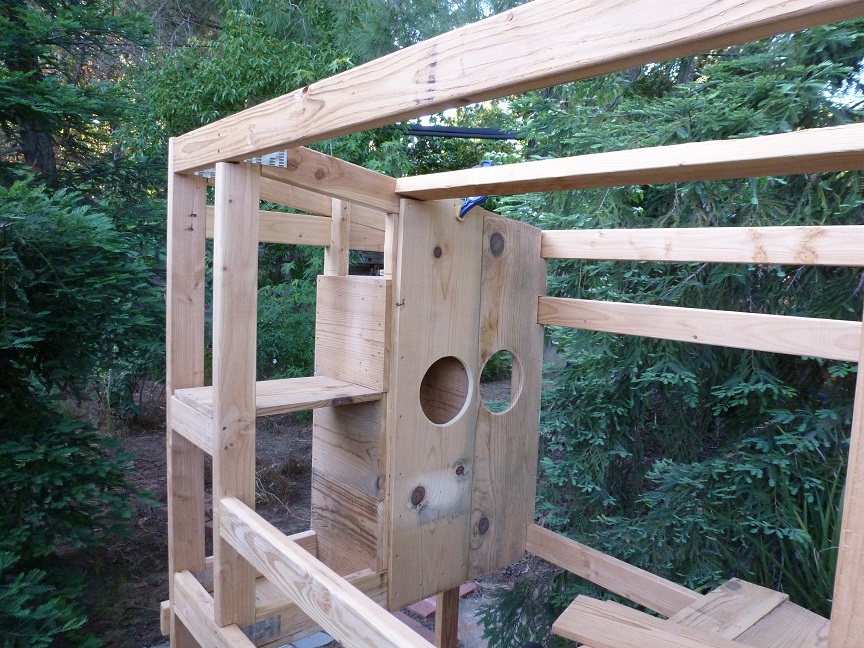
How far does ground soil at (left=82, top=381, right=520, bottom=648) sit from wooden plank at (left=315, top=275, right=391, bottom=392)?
158cm

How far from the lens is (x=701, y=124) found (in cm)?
313

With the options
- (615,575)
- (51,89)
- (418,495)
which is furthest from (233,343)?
(51,89)

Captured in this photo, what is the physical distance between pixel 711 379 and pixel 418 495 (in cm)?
203

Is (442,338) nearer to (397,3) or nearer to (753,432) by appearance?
(753,432)

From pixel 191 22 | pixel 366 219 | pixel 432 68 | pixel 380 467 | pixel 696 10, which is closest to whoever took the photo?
pixel 696 10

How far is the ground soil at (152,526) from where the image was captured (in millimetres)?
3094

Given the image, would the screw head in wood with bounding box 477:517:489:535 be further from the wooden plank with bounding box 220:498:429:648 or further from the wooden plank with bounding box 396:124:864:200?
the wooden plank with bounding box 396:124:864:200

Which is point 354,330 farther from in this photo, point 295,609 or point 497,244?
point 295,609

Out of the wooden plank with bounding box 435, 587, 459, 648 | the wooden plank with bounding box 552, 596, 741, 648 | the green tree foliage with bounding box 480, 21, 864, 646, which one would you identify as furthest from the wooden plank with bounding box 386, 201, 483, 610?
the green tree foliage with bounding box 480, 21, 864, 646

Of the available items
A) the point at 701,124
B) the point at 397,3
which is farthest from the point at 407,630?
the point at 397,3

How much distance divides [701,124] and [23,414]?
344 cm

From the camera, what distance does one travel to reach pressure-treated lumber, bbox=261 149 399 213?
155 cm

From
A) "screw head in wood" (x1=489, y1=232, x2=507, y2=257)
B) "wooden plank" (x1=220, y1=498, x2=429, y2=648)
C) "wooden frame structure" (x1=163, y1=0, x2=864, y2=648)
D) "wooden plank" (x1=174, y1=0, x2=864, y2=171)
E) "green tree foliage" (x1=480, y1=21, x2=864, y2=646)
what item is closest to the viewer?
"wooden plank" (x1=174, y1=0, x2=864, y2=171)

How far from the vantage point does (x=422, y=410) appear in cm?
A: 199
